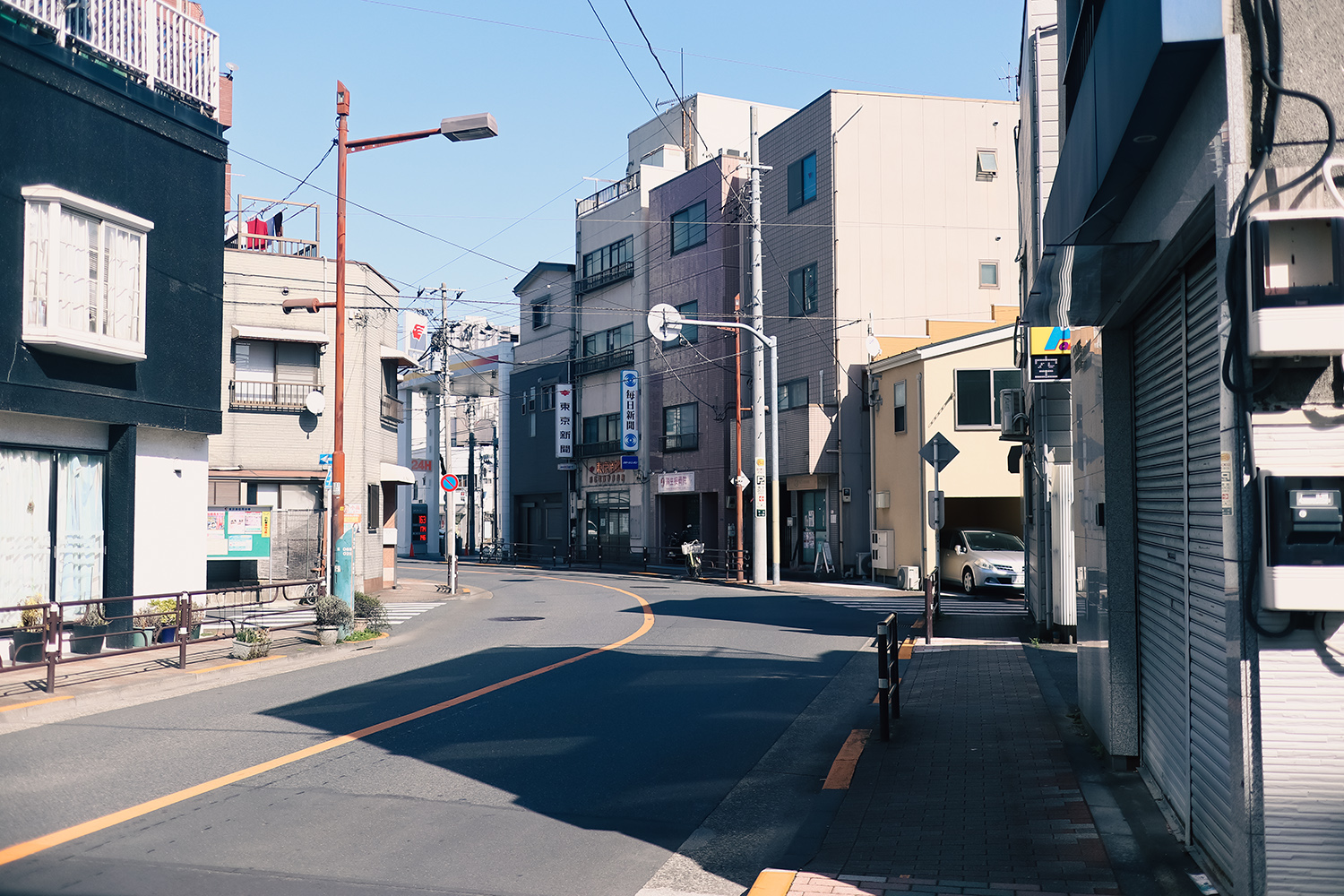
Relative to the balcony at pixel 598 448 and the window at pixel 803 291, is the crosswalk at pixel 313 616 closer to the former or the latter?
the window at pixel 803 291

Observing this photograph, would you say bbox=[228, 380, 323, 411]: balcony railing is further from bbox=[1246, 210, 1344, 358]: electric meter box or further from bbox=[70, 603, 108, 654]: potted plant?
bbox=[1246, 210, 1344, 358]: electric meter box

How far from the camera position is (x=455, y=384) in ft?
237

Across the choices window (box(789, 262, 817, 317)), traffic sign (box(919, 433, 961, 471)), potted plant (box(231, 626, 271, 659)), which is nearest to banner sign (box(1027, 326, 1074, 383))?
traffic sign (box(919, 433, 961, 471))

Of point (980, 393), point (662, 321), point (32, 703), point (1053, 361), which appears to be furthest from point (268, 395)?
point (1053, 361)

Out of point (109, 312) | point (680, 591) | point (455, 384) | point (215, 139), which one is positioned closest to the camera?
point (109, 312)

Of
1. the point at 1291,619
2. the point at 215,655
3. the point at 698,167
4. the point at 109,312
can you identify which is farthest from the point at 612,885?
the point at 698,167

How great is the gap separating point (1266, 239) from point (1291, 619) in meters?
1.52

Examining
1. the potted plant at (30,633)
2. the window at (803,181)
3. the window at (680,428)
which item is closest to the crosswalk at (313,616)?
the potted plant at (30,633)

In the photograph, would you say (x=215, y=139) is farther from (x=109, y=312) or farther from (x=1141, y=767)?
(x=1141, y=767)

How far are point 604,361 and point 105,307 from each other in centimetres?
3636

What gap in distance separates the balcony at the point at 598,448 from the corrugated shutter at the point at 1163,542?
41.4m

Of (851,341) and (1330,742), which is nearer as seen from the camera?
(1330,742)

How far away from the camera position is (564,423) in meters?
53.0

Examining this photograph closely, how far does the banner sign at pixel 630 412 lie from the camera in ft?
155
